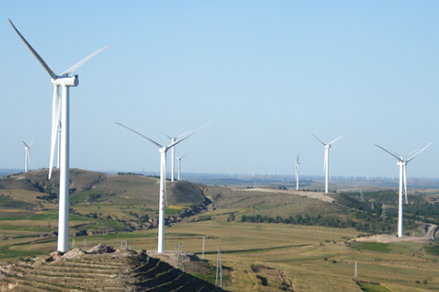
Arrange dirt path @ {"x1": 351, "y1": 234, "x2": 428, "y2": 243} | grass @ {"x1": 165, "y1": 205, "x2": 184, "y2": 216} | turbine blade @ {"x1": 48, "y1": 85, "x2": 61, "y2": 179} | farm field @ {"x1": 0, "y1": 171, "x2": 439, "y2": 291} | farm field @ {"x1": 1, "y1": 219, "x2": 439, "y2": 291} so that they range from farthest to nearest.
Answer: grass @ {"x1": 165, "y1": 205, "x2": 184, "y2": 216}
dirt path @ {"x1": 351, "y1": 234, "x2": 428, "y2": 243}
farm field @ {"x1": 0, "y1": 171, "x2": 439, "y2": 291}
farm field @ {"x1": 1, "y1": 219, "x2": 439, "y2": 291}
turbine blade @ {"x1": 48, "y1": 85, "x2": 61, "y2": 179}

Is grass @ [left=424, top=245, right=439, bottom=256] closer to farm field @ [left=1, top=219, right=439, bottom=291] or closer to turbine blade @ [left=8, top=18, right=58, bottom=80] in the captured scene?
farm field @ [left=1, top=219, right=439, bottom=291]

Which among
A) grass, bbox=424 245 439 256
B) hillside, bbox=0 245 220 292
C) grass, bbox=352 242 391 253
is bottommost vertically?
grass, bbox=352 242 391 253

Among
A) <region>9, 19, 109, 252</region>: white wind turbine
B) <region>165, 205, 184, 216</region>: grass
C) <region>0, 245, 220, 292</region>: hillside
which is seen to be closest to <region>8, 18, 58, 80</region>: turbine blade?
<region>9, 19, 109, 252</region>: white wind turbine

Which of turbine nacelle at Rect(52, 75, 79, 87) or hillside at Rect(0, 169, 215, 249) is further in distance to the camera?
hillside at Rect(0, 169, 215, 249)

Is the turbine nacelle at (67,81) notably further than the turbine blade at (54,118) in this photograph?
No

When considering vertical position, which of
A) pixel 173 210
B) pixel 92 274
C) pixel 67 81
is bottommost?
pixel 173 210

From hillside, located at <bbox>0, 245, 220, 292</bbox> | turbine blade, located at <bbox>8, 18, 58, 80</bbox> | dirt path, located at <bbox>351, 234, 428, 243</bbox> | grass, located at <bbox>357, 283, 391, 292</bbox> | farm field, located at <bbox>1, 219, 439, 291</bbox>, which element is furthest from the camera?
dirt path, located at <bbox>351, 234, 428, 243</bbox>

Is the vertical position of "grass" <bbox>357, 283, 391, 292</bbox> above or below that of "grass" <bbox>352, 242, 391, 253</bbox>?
below

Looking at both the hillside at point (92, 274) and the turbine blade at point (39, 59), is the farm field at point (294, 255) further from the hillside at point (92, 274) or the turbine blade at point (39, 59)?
the turbine blade at point (39, 59)

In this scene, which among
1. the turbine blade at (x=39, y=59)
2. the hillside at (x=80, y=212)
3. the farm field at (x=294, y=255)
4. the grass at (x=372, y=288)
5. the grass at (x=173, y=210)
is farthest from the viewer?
the grass at (x=173, y=210)

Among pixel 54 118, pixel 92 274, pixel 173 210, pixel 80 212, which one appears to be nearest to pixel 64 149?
pixel 54 118

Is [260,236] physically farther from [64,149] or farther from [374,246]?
[64,149]

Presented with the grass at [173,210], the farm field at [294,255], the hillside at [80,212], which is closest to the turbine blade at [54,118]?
the farm field at [294,255]

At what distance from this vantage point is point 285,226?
15350cm
